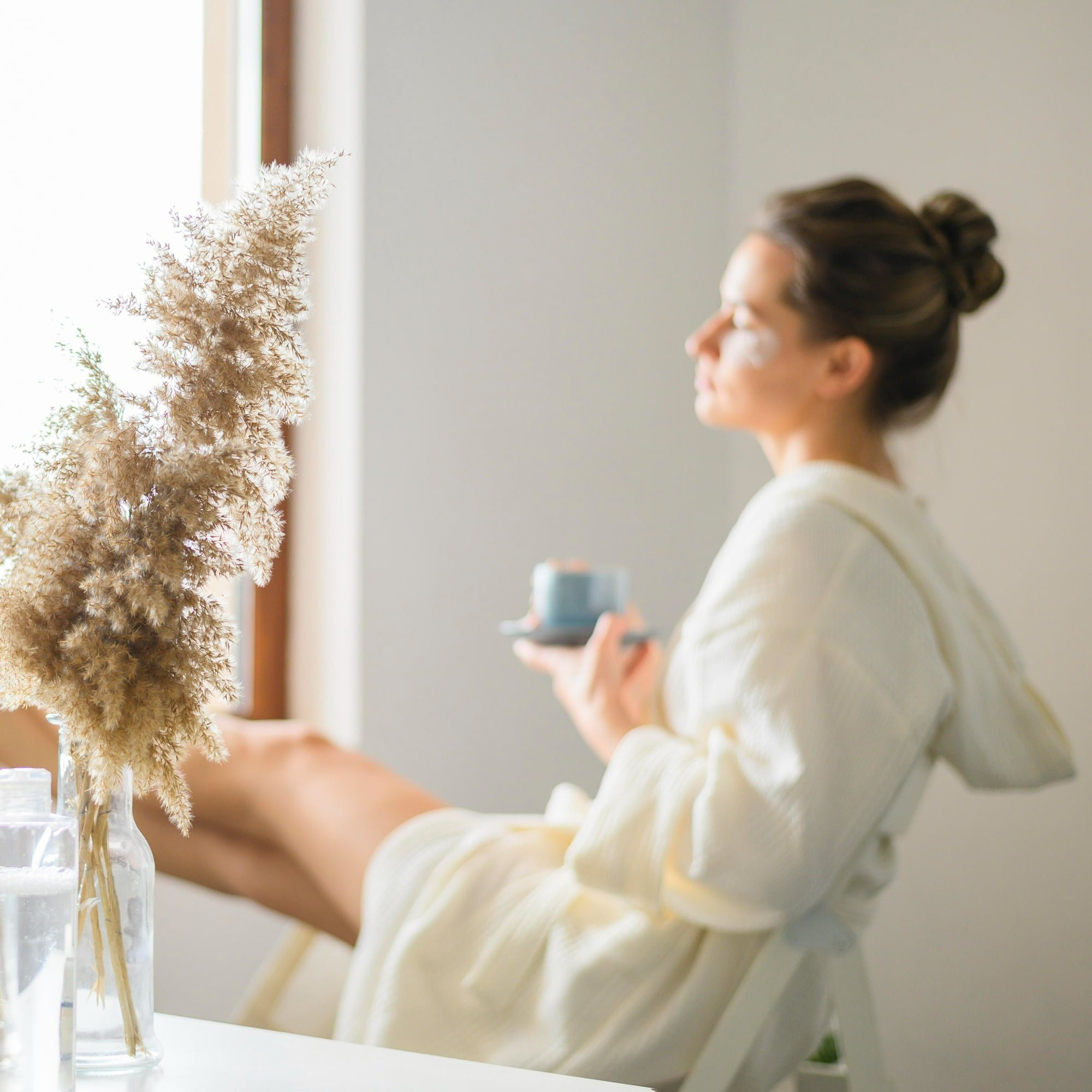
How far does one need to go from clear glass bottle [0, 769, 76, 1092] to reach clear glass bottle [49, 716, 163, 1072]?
2 cm

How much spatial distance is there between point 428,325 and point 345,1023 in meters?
1.11

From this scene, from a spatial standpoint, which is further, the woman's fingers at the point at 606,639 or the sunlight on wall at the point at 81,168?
the sunlight on wall at the point at 81,168

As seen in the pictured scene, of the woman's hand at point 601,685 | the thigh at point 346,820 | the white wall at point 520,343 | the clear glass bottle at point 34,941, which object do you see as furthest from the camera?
the white wall at point 520,343

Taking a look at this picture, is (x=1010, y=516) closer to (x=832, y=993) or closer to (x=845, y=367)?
(x=845, y=367)

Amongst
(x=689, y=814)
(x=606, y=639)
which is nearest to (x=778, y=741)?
(x=689, y=814)

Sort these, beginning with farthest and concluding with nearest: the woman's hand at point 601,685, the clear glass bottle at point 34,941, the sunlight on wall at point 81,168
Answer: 1. the sunlight on wall at point 81,168
2. the woman's hand at point 601,685
3. the clear glass bottle at point 34,941

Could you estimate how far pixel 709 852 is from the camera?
87 centimetres

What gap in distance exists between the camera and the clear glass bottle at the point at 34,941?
0.46 meters

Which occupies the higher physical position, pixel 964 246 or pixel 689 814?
pixel 964 246

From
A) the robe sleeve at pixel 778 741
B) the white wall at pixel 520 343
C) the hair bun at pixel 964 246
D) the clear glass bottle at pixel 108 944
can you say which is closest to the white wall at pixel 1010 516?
the white wall at pixel 520 343

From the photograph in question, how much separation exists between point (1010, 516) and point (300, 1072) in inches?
62.2

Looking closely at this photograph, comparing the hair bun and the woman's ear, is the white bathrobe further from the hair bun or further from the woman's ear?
the hair bun

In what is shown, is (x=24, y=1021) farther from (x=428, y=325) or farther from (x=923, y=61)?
(x=923, y=61)

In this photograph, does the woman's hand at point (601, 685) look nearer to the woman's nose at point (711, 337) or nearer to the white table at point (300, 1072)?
the woman's nose at point (711, 337)
